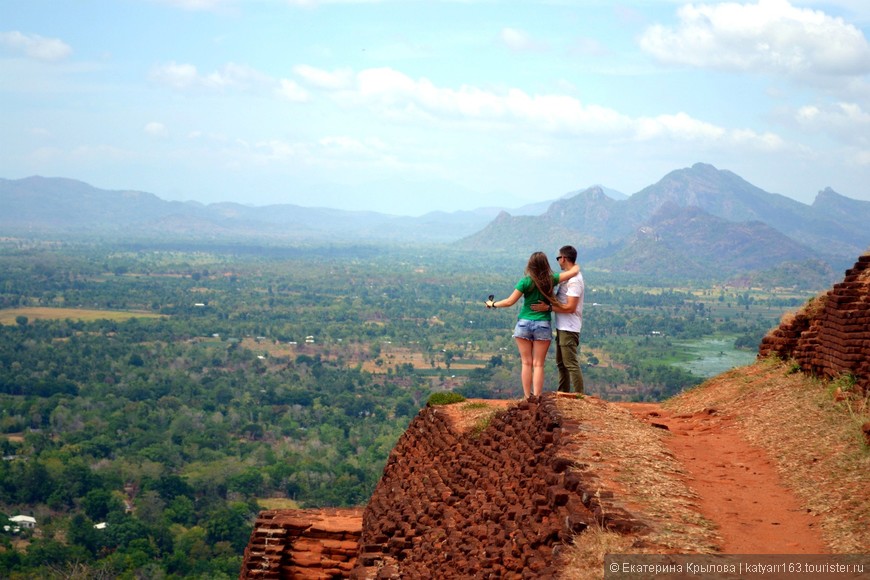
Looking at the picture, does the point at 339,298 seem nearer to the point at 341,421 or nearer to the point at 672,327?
the point at 672,327

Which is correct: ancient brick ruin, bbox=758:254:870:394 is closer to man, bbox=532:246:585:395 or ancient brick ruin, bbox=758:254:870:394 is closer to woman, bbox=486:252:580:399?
man, bbox=532:246:585:395

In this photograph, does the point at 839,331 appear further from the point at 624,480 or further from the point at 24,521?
the point at 24,521

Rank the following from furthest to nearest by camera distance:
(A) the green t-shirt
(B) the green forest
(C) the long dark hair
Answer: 1. (B) the green forest
2. (A) the green t-shirt
3. (C) the long dark hair

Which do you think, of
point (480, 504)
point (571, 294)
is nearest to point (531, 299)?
point (571, 294)

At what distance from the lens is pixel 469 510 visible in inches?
460

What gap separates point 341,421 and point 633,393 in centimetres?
1911

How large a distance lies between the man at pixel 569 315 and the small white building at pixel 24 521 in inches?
1419

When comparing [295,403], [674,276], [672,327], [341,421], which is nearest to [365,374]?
[295,403]

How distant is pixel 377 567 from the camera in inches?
484

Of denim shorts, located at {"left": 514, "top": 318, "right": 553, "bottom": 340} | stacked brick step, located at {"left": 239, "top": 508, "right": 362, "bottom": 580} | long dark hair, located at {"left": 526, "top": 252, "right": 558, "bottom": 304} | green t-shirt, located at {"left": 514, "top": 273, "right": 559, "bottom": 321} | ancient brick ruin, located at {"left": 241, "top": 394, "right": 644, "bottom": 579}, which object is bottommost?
stacked brick step, located at {"left": 239, "top": 508, "right": 362, "bottom": 580}

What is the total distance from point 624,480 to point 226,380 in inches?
2893

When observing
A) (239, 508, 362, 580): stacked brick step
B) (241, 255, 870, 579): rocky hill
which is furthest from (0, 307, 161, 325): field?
(241, 255, 870, 579): rocky hill

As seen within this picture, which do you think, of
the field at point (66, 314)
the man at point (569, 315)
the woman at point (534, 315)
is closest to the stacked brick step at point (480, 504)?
the woman at point (534, 315)

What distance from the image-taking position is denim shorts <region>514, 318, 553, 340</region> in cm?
1336
